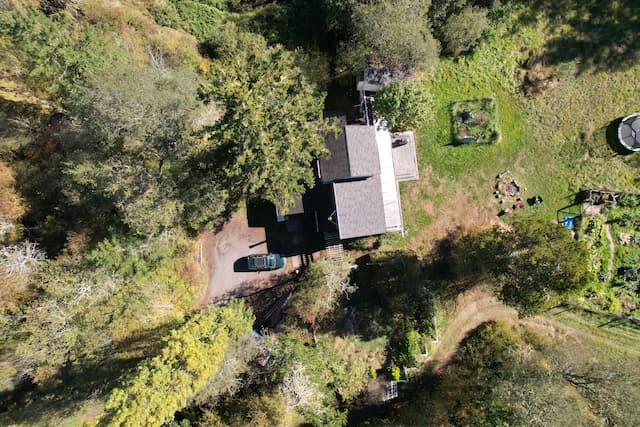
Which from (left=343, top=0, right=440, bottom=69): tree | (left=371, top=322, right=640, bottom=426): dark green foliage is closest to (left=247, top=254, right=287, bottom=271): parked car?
(left=371, top=322, right=640, bottom=426): dark green foliage

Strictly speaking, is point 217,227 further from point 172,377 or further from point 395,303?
point 395,303

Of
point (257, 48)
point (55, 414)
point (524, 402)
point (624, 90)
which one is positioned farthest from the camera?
point (624, 90)

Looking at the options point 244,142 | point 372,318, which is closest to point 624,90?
point 372,318

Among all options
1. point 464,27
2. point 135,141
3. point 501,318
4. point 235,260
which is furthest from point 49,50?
point 501,318

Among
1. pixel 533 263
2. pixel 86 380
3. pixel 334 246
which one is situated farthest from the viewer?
pixel 334 246

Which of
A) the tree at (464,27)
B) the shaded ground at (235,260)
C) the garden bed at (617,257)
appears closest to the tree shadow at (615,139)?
the garden bed at (617,257)

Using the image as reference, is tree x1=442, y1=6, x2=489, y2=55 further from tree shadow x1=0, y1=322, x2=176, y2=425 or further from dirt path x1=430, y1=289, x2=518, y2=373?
tree shadow x1=0, y1=322, x2=176, y2=425

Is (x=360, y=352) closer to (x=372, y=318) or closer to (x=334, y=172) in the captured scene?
(x=372, y=318)
